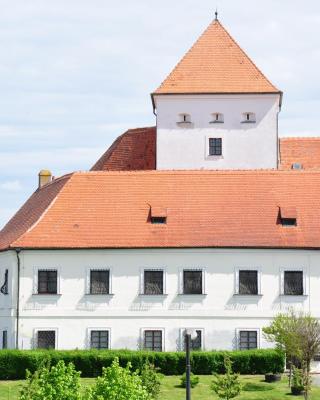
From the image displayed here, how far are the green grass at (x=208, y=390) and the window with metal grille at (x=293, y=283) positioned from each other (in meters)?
6.02

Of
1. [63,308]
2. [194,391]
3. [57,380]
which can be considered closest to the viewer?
[57,380]

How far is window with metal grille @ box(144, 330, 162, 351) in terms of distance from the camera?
43500 millimetres

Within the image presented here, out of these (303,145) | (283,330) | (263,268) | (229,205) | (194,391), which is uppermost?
(303,145)

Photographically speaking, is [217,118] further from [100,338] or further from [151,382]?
[151,382]

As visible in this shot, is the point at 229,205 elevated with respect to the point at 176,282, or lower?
elevated

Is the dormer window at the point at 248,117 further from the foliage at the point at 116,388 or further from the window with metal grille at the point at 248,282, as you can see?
the foliage at the point at 116,388

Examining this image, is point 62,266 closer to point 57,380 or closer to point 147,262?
point 147,262

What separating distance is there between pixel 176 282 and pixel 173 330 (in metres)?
2.27

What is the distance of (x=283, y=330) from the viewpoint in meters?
36.0

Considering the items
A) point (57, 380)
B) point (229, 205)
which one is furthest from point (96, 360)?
point (57, 380)

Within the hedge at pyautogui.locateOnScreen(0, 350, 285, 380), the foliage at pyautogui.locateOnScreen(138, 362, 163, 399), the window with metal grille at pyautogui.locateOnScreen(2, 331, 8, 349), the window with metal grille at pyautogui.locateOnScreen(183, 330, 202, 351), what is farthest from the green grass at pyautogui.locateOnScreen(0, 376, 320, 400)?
the window with metal grille at pyautogui.locateOnScreen(2, 331, 8, 349)

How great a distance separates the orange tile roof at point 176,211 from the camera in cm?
4394

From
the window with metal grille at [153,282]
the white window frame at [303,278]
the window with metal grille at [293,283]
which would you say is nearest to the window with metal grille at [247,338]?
the white window frame at [303,278]

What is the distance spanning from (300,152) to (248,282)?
16243mm
